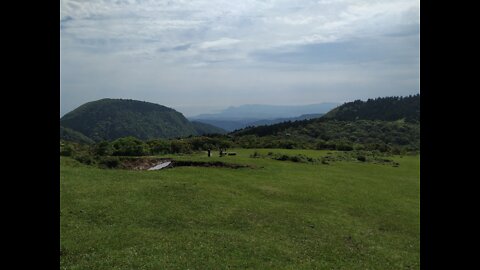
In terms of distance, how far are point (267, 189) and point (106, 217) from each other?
18642 mm

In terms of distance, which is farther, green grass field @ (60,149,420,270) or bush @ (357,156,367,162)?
bush @ (357,156,367,162)

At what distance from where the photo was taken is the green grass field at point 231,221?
19266mm

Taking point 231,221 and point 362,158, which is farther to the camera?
point 362,158

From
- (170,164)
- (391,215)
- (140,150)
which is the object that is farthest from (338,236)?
(140,150)

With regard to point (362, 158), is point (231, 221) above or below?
below

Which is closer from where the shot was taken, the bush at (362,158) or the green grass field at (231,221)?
the green grass field at (231,221)

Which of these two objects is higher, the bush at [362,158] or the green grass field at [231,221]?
the bush at [362,158]

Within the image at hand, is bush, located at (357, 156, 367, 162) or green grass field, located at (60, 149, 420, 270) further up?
bush, located at (357, 156, 367, 162)

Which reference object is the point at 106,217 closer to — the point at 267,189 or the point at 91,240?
the point at 91,240

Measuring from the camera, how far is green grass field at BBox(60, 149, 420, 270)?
63.2 feet

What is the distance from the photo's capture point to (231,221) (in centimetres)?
2720
